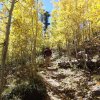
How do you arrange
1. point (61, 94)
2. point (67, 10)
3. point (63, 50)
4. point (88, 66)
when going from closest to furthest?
point (61, 94)
point (88, 66)
point (67, 10)
point (63, 50)

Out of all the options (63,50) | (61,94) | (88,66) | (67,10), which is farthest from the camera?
(63,50)

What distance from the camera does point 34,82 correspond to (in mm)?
18109

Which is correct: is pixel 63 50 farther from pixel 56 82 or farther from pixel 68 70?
pixel 56 82

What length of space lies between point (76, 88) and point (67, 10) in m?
11.8

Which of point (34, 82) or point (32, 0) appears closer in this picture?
point (34, 82)

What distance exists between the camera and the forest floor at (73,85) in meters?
18.6

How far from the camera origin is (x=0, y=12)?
2591 cm

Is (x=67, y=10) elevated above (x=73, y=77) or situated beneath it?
elevated above

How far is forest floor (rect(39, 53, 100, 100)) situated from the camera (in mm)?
18641

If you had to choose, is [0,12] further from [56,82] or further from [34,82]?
[34,82]

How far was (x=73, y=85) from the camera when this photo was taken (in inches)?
841

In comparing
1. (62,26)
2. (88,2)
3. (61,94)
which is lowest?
(61,94)

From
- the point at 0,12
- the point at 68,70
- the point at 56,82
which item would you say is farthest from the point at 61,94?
the point at 0,12

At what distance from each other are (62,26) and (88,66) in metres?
7.37
